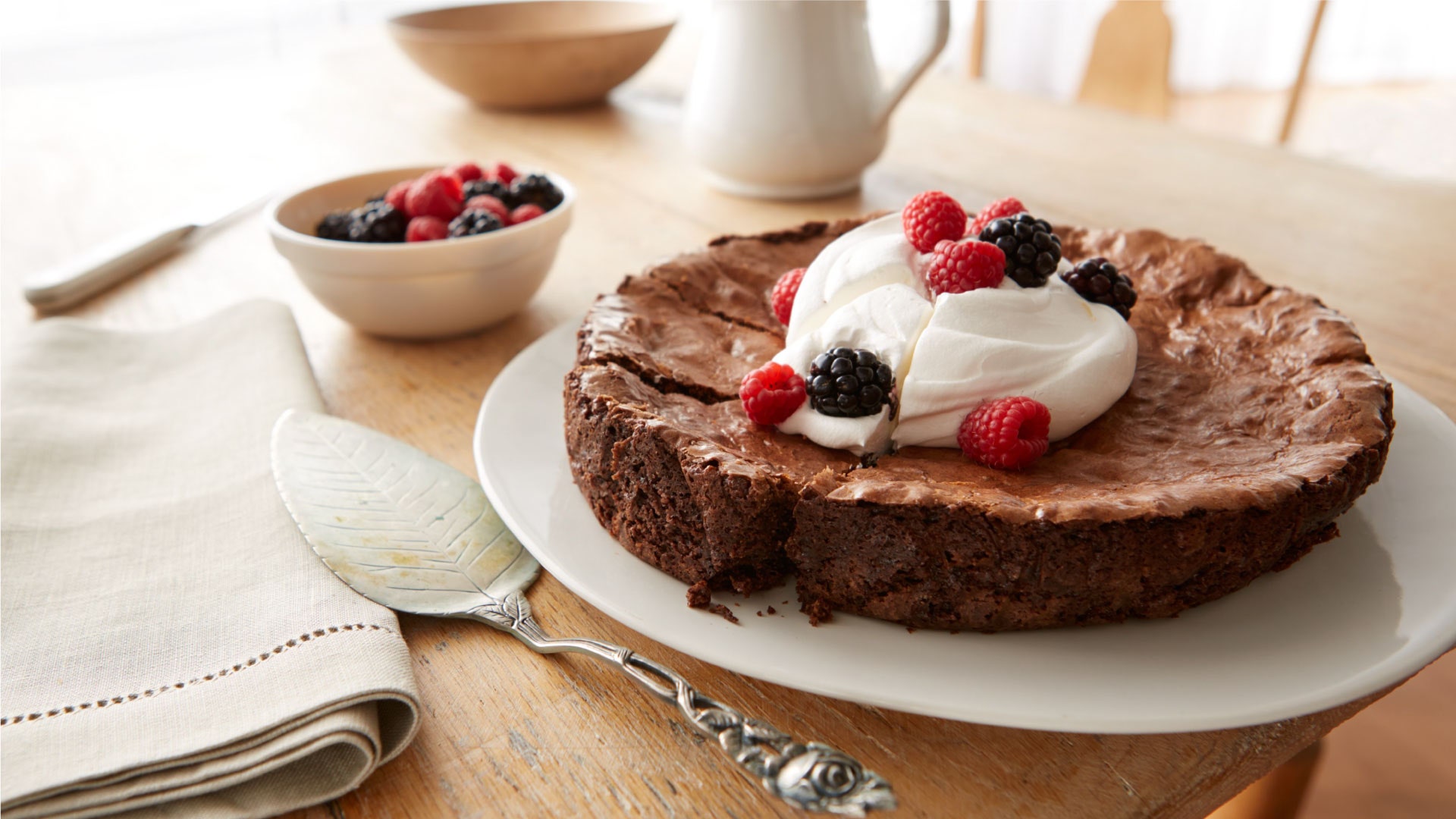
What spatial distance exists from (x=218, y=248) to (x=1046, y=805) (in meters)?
2.22

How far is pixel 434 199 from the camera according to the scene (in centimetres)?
188

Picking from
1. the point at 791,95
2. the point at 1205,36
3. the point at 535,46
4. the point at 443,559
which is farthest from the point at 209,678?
the point at 1205,36

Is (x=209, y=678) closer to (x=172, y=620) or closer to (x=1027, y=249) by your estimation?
(x=172, y=620)

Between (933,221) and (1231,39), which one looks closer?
(933,221)

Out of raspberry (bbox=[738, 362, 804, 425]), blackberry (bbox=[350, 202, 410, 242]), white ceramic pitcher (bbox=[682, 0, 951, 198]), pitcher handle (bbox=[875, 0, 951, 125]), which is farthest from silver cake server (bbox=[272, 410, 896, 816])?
pitcher handle (bbox=[875, 0, 951, 125])

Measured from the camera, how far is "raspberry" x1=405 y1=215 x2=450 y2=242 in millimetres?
1836

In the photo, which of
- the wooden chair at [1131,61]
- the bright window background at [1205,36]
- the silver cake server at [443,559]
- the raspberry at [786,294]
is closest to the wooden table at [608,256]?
the silver cake server at [443,559]

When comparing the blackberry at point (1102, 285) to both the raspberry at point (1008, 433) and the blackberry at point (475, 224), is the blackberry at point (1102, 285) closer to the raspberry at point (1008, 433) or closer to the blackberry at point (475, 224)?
the raspberry at point (1008, 433)

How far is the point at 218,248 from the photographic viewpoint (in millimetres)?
2420

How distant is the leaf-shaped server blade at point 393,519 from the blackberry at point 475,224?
49cm

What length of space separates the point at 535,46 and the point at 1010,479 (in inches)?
94.1

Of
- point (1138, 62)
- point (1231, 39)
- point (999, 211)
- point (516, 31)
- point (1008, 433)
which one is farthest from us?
point (1231, 39)

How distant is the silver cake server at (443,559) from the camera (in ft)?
3.01

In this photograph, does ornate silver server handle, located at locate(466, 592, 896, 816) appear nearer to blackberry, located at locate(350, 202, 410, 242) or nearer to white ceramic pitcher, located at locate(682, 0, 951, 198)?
blackberry, located at locate(350, 202, 410, 242)
